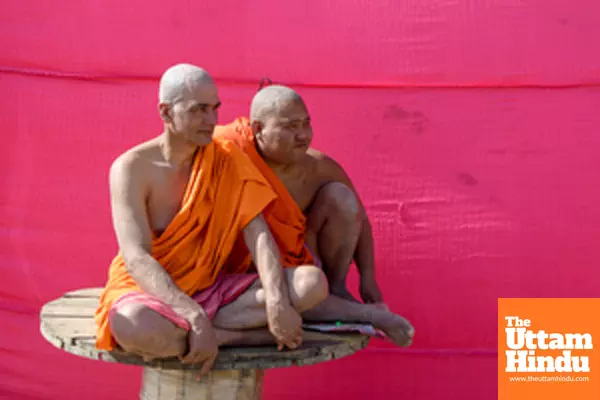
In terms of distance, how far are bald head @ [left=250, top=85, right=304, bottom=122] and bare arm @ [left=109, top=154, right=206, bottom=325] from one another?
50 centimetres

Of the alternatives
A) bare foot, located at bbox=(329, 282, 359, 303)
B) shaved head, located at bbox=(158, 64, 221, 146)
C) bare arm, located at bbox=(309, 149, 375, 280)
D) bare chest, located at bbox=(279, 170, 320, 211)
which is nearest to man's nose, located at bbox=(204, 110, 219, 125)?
shaved head, located at bbox=(158, 64, 221, 146)

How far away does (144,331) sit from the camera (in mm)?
3002

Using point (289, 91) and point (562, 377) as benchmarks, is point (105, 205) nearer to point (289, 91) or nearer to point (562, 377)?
point (289, 91)

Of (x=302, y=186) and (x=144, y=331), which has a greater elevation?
(x=302, y=186)

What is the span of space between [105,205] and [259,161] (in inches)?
45.3

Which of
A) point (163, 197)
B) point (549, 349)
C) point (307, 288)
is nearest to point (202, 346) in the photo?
point (307, 288)

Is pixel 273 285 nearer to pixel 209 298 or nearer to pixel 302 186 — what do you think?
pixel 209 298

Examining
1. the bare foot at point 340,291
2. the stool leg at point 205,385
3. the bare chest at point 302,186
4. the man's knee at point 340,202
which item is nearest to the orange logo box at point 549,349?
the bare foot at point 340,291

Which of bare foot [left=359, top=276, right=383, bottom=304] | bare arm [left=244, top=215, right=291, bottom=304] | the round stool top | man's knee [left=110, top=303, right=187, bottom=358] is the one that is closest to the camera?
man's knee [left=110, top=303, right=187, bottom=358]

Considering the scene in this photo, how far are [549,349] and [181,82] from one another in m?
2.23

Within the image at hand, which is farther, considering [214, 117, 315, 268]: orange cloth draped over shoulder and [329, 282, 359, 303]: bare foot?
[329, 282, 359, 303]: bare foot

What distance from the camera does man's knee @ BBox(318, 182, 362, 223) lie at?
3.72 metres

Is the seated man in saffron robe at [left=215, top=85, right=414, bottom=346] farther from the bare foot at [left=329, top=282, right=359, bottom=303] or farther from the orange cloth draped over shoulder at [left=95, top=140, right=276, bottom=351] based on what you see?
the orange cloth draped over shoulder at [left=95, top=140, right=276, bottom=351]

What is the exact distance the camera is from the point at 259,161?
11.8ft
